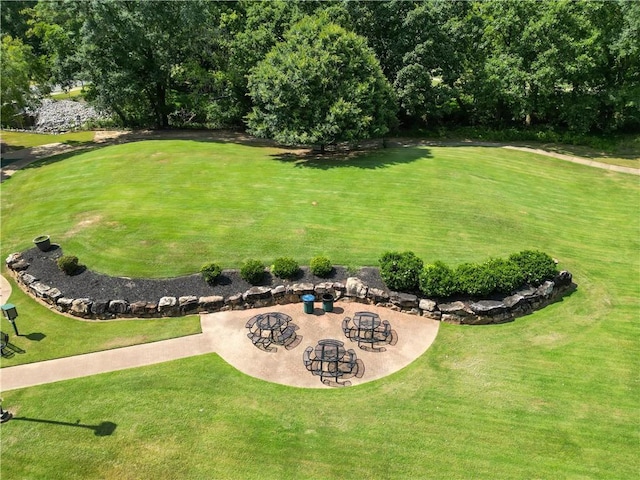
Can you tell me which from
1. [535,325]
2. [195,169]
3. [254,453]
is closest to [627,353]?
[535,325]

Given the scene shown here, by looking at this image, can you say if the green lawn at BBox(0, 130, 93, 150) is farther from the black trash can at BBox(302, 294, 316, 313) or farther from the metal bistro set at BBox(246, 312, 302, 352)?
the black trash can at BBox(302, 294, 316, 313)

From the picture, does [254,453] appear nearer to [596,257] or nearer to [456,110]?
[596,257]

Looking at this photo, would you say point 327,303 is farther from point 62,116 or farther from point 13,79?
point 62,116

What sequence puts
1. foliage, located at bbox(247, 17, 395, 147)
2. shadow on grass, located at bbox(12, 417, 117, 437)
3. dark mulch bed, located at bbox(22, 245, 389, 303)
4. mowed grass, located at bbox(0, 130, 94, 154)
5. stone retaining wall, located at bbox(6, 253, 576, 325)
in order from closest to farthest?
shadow on grass, located at bbox(12, 417, 117, 437)
stone retaining wall, located at bbox(6, 253, 576, 325)
dark mulch bed, located at bbox(22, 245, 389, 303)
foliage, located at bbox(247, 17, 395, 147)
mowed grass, located at bbox(0, 130, 94, 154)

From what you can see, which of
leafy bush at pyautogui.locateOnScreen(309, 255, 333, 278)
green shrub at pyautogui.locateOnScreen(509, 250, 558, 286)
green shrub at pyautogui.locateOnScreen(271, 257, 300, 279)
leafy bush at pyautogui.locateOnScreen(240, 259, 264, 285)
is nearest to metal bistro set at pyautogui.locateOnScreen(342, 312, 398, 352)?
leafy bush at pyautogui.locateOnScreen(309, 255, 333, 278)

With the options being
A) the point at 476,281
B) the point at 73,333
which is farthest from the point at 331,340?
the point at 73,333

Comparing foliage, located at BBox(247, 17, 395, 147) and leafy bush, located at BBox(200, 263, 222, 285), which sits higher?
foliage, located at BBox(247, 17, 395, 147)

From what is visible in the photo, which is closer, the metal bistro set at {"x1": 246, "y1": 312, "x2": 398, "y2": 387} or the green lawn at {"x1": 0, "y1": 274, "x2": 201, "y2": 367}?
the metal bistro set at {"x1": 246, "y1": 312, "x2": 398, "y2": 387}
